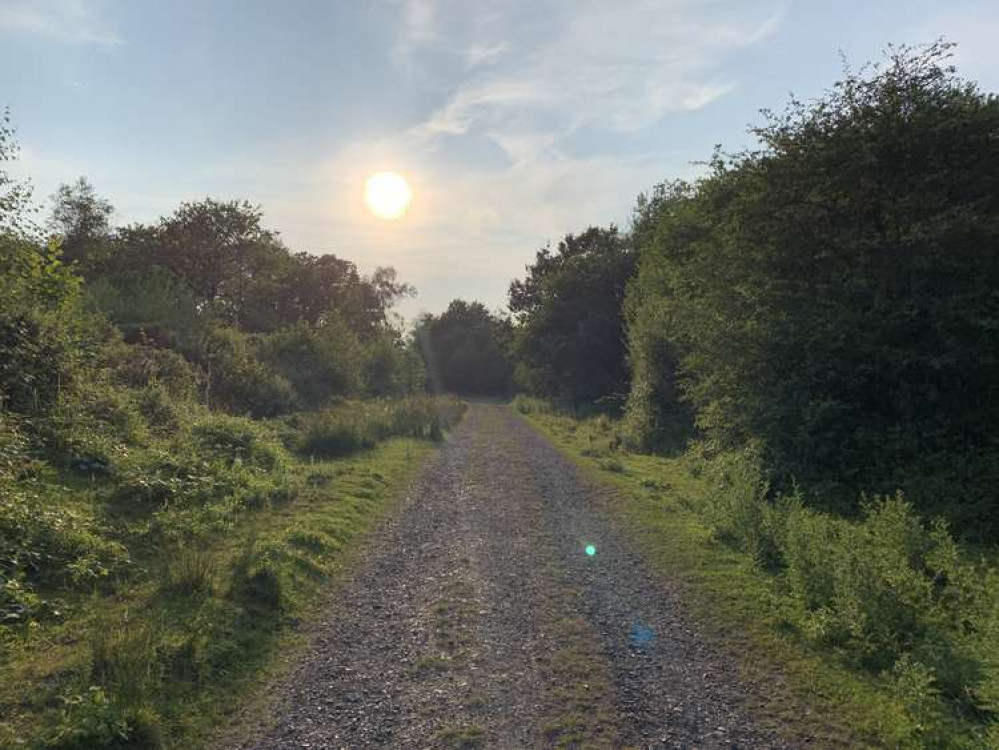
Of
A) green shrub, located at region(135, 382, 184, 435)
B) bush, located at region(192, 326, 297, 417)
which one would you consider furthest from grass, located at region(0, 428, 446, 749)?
bush, located at region(192, 326, 297, 417)

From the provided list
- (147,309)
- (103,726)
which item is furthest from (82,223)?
(103,726)

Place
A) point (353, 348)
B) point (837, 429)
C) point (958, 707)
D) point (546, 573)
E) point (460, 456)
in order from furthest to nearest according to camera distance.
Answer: point (353, 348)
point (460, 456)
point (837, 429)
point (546, 573)
point (958, 707)

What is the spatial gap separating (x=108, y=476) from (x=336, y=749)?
22.8 ft

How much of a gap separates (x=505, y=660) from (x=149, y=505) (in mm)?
5991

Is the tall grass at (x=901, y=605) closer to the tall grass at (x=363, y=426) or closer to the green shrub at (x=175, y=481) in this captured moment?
the green shrub at (x=175, y=481)

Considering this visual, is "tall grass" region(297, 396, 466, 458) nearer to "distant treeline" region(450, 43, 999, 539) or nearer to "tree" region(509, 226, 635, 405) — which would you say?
"distant treeline" region(450, 43, 999, 539)

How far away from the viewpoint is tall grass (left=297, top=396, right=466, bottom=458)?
53.7ft

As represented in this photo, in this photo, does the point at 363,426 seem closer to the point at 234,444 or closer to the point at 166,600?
the point at 234,444

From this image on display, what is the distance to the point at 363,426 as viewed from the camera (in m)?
18.7

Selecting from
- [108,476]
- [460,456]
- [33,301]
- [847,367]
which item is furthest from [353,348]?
[847,367]

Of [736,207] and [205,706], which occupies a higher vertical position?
[736,207]

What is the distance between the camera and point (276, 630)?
20.0ft

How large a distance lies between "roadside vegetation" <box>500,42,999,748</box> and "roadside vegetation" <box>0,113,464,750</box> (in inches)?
194

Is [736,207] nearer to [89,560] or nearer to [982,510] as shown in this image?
[982,510]
